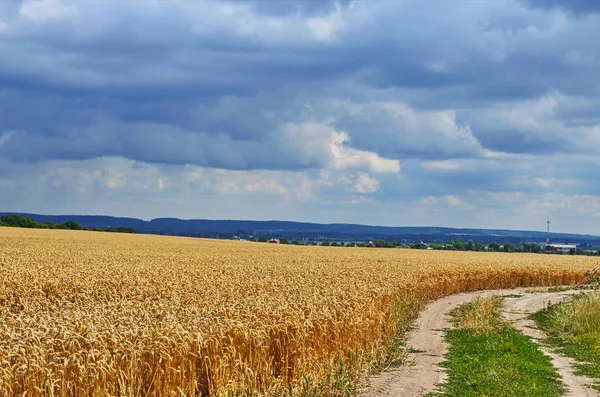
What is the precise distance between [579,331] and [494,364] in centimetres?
731

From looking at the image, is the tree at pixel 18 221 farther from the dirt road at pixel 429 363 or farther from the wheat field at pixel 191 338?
the dirt road at pixel 429 363

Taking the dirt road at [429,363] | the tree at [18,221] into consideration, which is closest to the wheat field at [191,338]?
the dirt road at [429,363]

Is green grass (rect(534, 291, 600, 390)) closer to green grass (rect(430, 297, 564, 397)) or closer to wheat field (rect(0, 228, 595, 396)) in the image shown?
green grass (rect(430, 297, 564, 397))

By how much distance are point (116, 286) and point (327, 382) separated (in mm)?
12722

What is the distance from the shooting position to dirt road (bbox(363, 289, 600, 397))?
15250 millimetres

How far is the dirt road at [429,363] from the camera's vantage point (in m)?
15.2

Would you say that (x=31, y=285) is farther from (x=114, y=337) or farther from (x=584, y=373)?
(x=584, y=373)

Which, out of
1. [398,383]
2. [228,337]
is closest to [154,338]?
[228,337]

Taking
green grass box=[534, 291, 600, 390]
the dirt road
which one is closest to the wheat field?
the dirt road

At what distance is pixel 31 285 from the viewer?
77.6ft

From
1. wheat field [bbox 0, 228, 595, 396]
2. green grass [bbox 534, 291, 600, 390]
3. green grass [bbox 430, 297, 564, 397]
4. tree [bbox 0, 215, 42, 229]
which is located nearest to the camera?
wheat field [bbox 0, 228, 595, 396]

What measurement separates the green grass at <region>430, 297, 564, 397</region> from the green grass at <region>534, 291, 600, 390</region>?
3.13ft

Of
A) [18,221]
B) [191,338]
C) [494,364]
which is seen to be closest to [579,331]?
[494,364]

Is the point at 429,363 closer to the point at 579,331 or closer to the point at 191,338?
the point at 579,331
